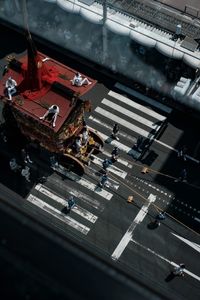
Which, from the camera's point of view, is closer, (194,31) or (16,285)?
(16,285)

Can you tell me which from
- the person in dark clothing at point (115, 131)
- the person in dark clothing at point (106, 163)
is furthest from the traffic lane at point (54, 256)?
the person in dark clothing at point (115, 131)

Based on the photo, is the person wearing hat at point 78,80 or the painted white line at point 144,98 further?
the painted white line at point 144,98

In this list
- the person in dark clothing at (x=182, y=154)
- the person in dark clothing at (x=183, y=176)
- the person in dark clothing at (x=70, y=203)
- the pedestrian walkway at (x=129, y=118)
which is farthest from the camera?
the pedestrian walkway at (x=129, y=118)

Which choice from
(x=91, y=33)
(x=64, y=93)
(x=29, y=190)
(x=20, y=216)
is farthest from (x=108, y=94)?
(x=20, y=216)

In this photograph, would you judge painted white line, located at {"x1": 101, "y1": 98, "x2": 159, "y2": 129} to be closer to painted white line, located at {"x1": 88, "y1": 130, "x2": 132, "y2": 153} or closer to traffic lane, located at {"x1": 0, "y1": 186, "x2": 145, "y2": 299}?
painted white line, located at {"x1": 88, "y1": 130, "x2": 132, "y2": 153}

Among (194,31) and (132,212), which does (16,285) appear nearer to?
(132,212)

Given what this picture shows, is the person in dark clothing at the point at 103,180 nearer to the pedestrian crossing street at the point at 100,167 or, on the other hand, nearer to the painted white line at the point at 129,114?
the pedestrian crossing street at the point at 100,167

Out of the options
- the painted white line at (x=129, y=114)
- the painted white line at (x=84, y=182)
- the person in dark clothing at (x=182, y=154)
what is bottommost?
the painted white line at (x=84, y=182)

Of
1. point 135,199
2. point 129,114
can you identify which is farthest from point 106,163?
point 129,114

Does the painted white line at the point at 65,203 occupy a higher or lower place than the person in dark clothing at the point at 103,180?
lower
